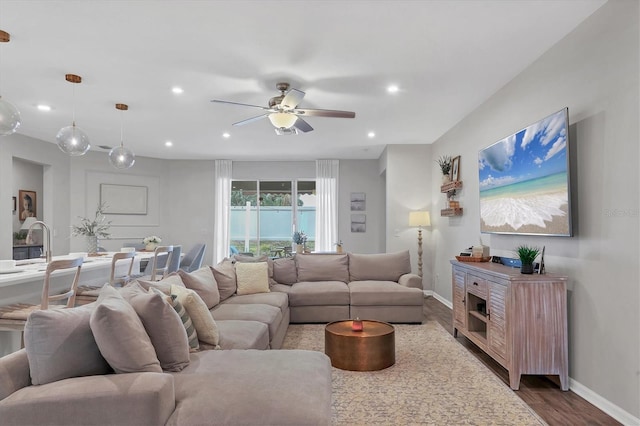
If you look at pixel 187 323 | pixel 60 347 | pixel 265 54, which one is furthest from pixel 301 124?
pixel 60 347

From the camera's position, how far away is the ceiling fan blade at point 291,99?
365cm

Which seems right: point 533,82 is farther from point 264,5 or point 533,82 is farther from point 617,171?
point 264,5

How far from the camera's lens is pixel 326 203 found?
882 centimetres

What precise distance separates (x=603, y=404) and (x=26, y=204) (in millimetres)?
8651

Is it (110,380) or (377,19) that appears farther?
(377,19)

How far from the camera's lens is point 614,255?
2592mm

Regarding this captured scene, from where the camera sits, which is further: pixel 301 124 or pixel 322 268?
pixel 322 268

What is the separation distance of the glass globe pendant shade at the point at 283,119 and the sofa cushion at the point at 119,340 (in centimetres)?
284

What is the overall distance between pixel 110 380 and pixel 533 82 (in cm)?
392

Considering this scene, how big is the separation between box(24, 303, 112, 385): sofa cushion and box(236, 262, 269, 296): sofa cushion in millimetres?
2927

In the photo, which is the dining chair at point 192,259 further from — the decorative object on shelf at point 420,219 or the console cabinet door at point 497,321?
the console cabinet door at point 497,321

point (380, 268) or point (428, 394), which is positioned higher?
point (380, 268)

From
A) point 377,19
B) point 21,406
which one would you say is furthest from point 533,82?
point 21,406

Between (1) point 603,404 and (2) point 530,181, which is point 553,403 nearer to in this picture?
(1) point 603,404
